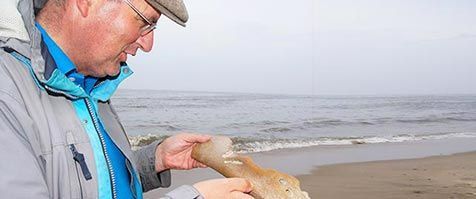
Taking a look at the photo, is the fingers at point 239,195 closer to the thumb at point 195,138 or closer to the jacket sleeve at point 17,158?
the thumb at point 195,138

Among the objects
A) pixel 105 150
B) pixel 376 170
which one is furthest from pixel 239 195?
pixel 376 170

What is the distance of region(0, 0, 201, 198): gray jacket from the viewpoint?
1.43m

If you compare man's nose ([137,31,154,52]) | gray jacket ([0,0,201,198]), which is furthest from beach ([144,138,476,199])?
gray jacket ([0,0,201,198])

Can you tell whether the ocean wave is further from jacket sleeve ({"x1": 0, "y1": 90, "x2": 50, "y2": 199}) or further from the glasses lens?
jacket sleeve ({"x1": 0, "y1": 90, "x2": 50, "y2": 199})

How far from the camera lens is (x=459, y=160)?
1324cm

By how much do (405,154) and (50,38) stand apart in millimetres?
13546

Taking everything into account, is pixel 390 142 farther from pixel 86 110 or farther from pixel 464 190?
pixel 86 110

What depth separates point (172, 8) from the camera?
2.01 m

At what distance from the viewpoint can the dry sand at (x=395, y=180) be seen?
8883 millimetres

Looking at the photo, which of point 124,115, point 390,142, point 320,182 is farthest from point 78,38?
point 124,115

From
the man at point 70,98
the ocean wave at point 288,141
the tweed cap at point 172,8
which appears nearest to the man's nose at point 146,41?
the man at point 70,98

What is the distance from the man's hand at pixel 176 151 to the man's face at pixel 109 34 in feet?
2.75

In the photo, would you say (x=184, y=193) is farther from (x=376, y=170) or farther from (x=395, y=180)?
(x=376, y=170)

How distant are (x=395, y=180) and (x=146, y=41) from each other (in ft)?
29.7
